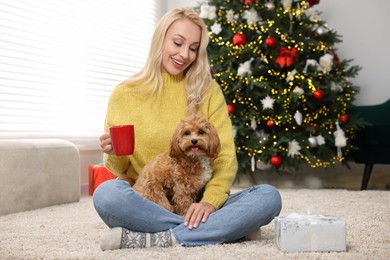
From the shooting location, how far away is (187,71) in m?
2.38

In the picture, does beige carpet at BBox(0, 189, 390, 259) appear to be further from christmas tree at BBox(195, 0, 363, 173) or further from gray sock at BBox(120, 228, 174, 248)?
christmas tree at BBox(195, 0, 363, 173)

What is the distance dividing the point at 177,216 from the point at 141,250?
0.21 metres

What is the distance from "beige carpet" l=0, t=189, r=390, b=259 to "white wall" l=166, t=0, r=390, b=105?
2053 mm

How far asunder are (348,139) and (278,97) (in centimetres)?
82

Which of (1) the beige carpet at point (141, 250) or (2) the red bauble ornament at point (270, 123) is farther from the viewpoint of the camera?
(2) the red bauble ornament at point (270, 123)

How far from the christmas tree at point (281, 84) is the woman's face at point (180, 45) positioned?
2.28 meters

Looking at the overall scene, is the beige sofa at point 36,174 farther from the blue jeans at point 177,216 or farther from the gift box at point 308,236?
the gift box at point 308,236

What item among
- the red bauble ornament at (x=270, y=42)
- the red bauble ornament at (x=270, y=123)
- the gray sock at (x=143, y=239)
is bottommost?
the red bauble ornament at (x=270, y=123)

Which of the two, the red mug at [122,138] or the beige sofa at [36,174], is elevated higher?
the red mug at [122,138]

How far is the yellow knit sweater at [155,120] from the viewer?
219cm

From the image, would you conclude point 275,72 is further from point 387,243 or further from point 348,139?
point 387,243

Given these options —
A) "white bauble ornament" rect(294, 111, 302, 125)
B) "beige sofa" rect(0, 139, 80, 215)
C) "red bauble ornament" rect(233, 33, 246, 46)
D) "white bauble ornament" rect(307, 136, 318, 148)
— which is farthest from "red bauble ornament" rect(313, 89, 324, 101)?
"beige sofa" rect(0, 139, 80, 215)

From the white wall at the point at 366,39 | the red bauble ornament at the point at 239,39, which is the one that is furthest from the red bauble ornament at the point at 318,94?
the white wall at the point at 366,39

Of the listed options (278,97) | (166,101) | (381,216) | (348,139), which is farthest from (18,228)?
(348,139)
